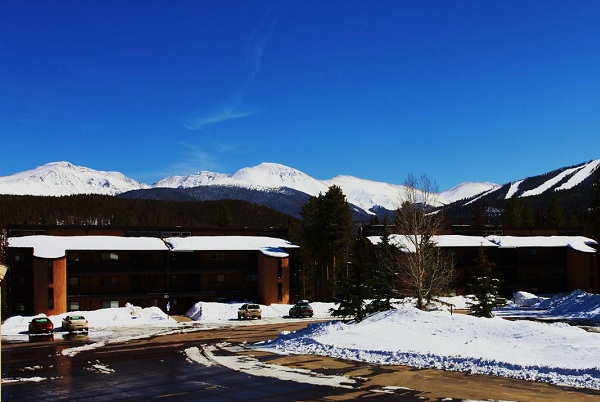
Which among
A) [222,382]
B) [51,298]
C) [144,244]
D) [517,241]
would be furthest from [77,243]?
[517,241]

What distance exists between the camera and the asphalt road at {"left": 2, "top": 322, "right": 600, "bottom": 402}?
62.8 feet

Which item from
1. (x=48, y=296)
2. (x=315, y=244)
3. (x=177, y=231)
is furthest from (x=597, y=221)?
(x=48, y=296)

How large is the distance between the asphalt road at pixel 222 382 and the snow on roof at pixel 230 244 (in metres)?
35.0

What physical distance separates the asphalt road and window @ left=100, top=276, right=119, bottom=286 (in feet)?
104

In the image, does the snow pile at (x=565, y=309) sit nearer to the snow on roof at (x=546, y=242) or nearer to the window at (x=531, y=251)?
the snow on roof at (x=546, y=242)

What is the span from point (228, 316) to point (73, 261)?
17.4 meters

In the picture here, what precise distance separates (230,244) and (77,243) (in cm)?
1669

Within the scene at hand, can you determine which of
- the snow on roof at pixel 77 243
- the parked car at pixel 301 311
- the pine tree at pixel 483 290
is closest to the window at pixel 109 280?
the snow on roof at pixel 77 243

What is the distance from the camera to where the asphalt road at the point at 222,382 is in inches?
754

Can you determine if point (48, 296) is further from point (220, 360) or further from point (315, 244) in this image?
point (220, 360)

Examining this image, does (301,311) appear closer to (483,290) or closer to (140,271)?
(140,271)

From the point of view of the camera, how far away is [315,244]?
241 ft

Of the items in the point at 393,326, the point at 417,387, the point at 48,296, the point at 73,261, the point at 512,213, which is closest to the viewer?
the point at 417,387

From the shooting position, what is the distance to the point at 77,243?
61.7 metres
